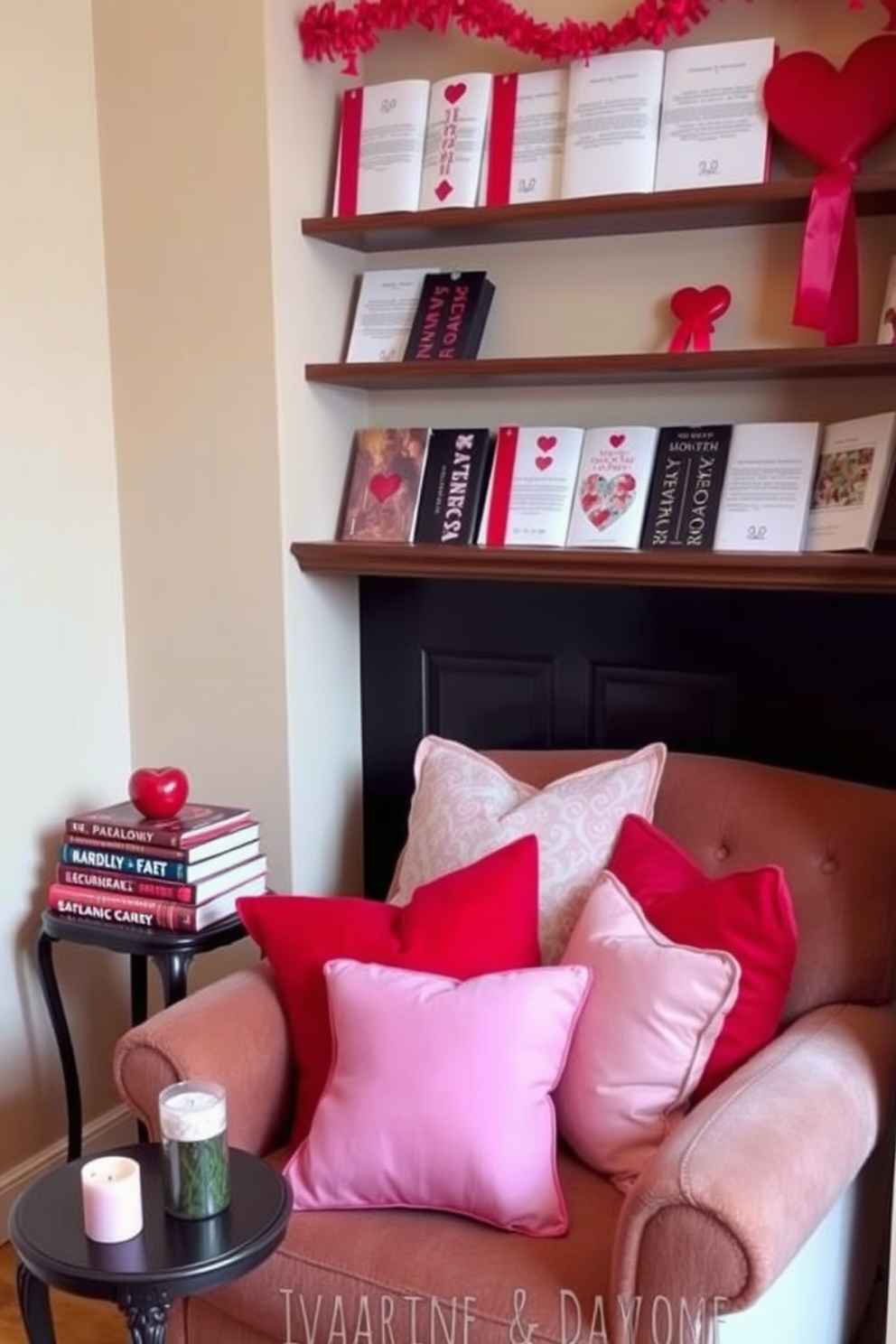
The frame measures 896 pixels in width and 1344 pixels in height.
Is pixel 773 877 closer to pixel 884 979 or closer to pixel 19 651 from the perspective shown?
pixel 884 979

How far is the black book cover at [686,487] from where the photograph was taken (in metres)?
2.25

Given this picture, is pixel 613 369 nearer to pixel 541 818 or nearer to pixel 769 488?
pixel 769 488

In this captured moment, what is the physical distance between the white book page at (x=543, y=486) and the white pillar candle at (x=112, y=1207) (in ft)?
4.13

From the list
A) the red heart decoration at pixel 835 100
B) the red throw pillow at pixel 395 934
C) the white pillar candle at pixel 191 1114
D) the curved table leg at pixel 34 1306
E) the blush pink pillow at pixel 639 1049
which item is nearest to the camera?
the white pillar candle at pixel 191 1114

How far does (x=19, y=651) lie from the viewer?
2439 mm

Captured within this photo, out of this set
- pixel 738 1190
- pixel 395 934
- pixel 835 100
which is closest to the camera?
pixel 738 1190

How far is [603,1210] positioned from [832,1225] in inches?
12.4

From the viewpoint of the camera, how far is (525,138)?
7.63 feet

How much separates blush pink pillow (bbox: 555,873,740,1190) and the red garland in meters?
1.42

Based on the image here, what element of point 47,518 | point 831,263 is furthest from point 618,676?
point 47,518

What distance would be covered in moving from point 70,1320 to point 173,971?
24.5 inches

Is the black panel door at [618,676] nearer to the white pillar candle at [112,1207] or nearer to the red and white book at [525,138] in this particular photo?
the red and white book at [525,138]

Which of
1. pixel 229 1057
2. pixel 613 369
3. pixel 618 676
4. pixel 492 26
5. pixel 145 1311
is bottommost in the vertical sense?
pixel 145 1311

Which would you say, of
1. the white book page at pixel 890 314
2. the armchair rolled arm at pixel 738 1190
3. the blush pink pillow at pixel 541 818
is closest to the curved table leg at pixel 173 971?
the blush pink pillow at pixel 541 818
